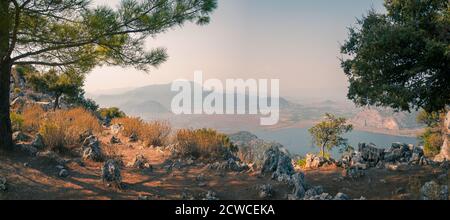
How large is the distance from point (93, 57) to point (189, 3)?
3.83 m

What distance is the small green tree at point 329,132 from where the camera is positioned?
40.6 meters

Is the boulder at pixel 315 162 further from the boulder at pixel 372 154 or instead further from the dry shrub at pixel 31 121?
the dry shrub at pixel 31 121

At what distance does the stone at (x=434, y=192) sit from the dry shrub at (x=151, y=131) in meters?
11.0

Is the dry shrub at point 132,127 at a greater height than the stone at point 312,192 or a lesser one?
greater

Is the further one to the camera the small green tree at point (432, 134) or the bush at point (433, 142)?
the small green tree at point (432, 134)

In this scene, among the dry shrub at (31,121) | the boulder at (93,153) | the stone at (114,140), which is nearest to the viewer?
the boulder at (93,153)

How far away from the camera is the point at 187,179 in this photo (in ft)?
34.9

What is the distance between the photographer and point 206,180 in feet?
34.3

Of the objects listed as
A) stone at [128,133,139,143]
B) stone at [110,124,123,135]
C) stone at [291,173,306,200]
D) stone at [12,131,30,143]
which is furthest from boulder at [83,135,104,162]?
stone at [291,173,306,200]

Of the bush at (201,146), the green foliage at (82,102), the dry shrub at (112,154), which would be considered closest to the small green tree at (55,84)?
the green foliage at (82,102)

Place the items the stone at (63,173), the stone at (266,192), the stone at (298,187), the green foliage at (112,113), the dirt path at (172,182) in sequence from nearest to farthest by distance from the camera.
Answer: the stone at (298,187) < the stone at (266,192) < the dirt path at (172,182) < the stone at (63,173) < the green foliage at (112,113)

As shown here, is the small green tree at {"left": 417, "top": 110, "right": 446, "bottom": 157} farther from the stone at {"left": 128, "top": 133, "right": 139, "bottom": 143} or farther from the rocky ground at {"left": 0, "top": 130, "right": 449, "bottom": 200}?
the stone at {"left": 128, "top": 133, "right": 139, "bottom": 143}

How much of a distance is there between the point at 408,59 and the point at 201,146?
7.15 m

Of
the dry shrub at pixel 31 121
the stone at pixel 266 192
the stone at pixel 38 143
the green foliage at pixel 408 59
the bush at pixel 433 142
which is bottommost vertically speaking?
the bush at pixel 433 142
